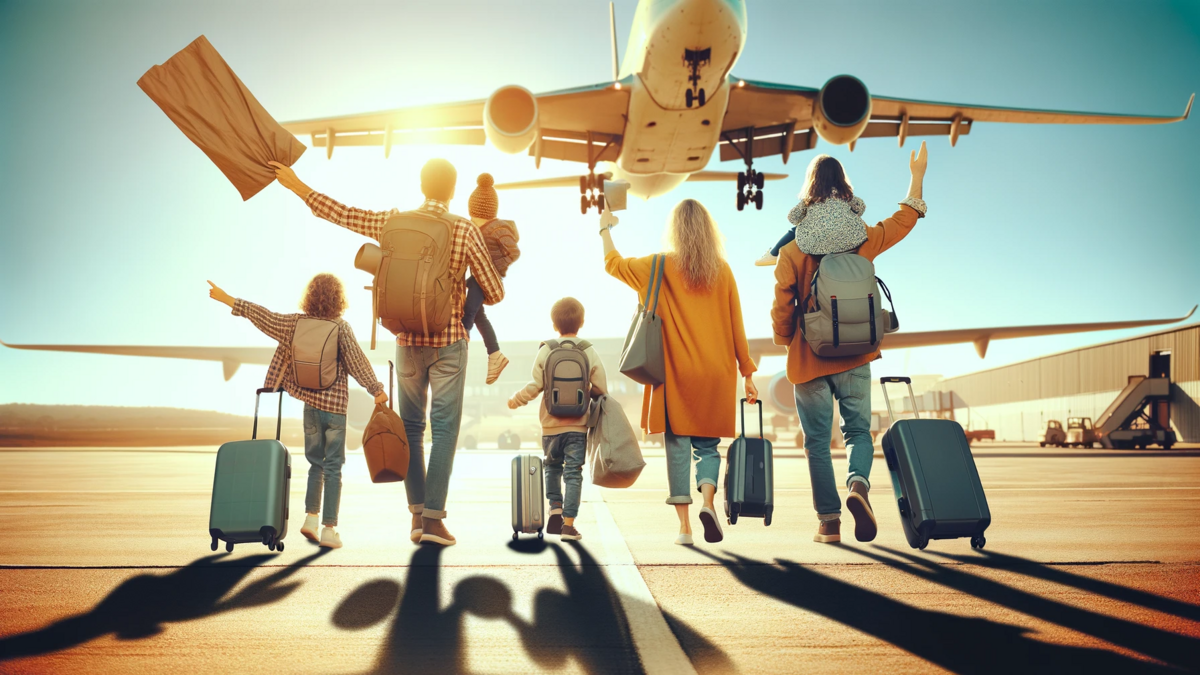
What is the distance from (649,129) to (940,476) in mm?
9966

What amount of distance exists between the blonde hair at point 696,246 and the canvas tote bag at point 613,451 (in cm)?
81

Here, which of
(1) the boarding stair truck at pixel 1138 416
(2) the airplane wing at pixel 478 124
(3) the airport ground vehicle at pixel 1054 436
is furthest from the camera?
(3) the airport ground vehicle at pixel 1054 436

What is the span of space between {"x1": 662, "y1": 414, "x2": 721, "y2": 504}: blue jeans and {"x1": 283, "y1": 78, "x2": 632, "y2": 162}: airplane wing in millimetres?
9264

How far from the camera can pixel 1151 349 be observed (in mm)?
29703

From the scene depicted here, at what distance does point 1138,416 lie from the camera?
24359mm

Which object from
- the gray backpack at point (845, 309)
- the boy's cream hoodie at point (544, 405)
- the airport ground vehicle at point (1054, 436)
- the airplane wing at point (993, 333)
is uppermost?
the airplane wing at point (993, 333)

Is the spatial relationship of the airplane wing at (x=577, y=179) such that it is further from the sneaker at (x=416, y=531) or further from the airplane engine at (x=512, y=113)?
the sneaker at (x=416, y=531)

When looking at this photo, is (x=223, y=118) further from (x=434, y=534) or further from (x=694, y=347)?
(x=694, y=347)

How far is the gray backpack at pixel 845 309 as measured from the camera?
3578mm

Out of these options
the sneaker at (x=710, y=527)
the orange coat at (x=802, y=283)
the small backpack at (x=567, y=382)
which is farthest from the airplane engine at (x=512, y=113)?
the sneaker at (x=710, y=527)

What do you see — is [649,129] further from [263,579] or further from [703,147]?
[263,579]

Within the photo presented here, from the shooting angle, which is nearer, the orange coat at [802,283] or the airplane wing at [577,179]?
the orange coat at [802,283]

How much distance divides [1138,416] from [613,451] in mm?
26951

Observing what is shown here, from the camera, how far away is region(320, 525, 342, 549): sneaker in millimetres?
3695
